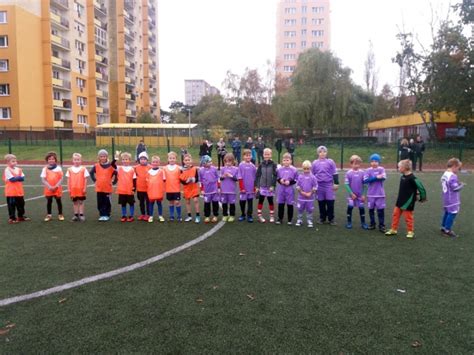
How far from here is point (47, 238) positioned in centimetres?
720

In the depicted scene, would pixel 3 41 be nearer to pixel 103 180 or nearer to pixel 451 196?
pixel 103 180

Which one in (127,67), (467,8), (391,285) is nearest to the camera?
(391,285)

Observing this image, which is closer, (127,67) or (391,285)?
(391,285)

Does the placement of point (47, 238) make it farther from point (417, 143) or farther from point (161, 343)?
point (417, 143)

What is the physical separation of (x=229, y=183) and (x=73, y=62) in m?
52.4

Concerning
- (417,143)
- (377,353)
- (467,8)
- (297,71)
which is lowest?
(377,353)

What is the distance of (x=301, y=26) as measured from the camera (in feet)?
332

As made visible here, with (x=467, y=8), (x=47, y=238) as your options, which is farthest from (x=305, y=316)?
(x=467, y=8)

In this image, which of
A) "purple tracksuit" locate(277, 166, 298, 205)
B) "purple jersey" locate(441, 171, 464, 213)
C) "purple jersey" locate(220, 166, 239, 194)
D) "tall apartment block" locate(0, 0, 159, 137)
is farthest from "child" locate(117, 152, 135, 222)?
"tall apartment block" locate(0, 0, 159, 137)

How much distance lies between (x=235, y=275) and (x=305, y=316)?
141 centimetres

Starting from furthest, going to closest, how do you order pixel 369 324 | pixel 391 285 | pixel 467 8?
pixel 467 8, pixel 391 285, pixel 369 324

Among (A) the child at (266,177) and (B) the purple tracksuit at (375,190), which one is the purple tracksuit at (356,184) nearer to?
(B) the purple tracksuit at (375,190)

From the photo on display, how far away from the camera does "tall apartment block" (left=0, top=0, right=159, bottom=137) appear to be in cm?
4361

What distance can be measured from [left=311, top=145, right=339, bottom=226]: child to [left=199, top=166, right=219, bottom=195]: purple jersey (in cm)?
223
